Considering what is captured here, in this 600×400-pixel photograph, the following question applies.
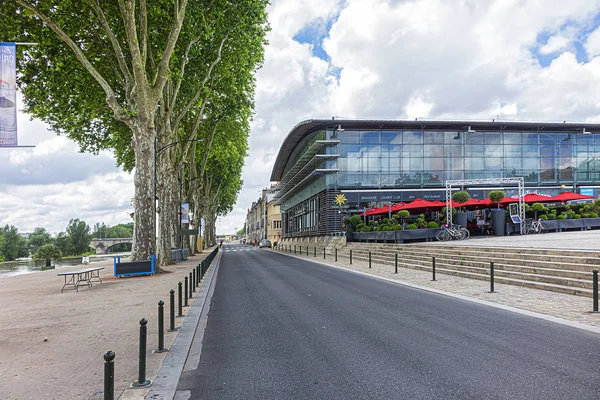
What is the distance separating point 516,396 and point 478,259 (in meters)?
13.4

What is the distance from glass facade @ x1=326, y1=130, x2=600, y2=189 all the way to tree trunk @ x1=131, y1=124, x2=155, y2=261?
26317mm

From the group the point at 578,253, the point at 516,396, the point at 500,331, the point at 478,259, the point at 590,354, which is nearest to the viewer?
the point at 516,396

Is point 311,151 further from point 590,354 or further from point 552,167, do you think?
point 590,354

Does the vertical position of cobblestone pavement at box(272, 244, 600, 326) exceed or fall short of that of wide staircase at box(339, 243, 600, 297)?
it falls short

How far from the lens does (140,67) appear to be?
1833 centimetres

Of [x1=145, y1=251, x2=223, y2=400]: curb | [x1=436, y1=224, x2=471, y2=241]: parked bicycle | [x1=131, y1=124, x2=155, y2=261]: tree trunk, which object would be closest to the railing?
[x1=131, y1=124, x2=155, y2=261]: tree trunk

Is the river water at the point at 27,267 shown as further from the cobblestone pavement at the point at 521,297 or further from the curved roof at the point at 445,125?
the curved roof at the point at 445,125

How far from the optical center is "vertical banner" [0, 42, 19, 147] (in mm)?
7582

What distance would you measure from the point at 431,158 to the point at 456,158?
284cm

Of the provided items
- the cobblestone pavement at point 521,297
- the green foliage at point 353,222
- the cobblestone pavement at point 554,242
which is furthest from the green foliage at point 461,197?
the cobblestone pavement at point 521,297

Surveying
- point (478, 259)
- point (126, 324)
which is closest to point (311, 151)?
point (478, 259)

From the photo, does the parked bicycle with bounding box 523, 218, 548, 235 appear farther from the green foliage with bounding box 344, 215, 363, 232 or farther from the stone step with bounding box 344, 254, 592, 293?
the green foliage with bounding box 344, 215, 363, 232

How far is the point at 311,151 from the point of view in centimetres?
4644

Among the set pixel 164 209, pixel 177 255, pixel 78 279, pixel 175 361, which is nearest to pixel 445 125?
pixel 177 255
